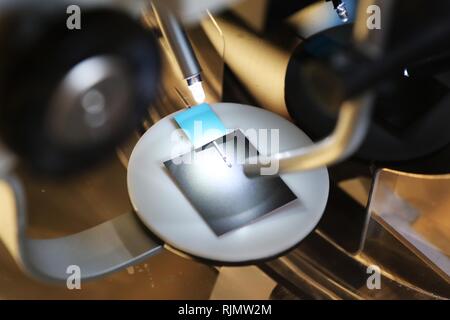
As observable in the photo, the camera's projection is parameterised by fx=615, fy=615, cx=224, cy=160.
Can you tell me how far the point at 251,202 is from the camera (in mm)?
660

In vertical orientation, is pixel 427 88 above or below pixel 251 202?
above

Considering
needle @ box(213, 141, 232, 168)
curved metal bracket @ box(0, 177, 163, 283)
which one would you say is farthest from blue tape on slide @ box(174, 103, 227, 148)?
curved metal bracket @ box(0, 177, 163, 283)

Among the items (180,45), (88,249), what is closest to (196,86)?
(180,45)

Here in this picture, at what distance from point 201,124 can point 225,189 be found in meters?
0.10

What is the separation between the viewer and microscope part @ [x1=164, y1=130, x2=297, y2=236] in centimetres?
65

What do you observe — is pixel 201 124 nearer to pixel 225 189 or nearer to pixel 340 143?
pixel 225 189

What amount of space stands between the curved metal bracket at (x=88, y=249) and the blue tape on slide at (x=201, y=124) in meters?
0.12

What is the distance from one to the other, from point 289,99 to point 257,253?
243mm

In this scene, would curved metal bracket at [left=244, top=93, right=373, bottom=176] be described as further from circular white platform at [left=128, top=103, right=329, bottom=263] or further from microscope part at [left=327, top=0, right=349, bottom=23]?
microscope part at [left=327, top=0, right=349, bottom=23]

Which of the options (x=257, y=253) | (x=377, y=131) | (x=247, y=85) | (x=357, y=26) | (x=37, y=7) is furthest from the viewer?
(x=247, y=85)

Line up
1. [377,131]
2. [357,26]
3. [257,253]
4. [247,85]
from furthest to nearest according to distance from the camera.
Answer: [247,85], [377,131], [257,253], [357,26]

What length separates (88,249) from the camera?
25.5 inches

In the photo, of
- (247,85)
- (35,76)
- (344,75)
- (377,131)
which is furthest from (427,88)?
(35,76)
